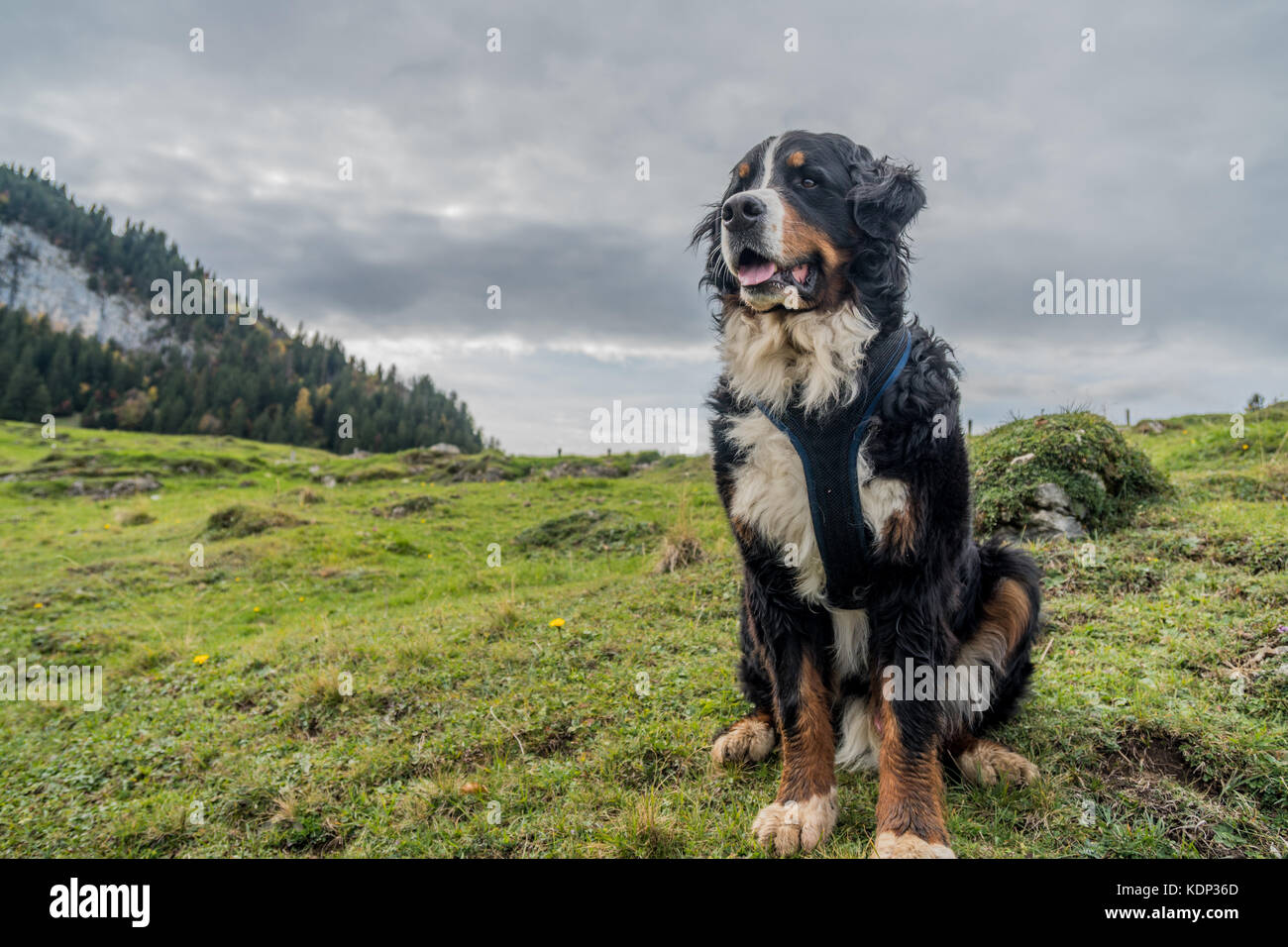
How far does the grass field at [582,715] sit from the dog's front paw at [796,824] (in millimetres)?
60

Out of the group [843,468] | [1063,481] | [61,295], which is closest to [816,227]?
[843,468]

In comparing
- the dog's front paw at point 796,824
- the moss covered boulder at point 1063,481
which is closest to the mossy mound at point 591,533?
the moss covered boulder at point 1063,481

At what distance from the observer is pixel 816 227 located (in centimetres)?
292

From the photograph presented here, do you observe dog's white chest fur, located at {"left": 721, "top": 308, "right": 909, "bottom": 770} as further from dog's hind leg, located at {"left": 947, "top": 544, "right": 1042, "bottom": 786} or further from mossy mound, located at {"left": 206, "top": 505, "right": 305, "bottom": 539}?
mossy mound, located at {"left": 206, "top": 505, "right": 305, "bottom": 539}

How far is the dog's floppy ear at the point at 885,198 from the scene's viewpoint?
301 centimetres

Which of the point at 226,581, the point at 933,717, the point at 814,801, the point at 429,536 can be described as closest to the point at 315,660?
the point at 814,801

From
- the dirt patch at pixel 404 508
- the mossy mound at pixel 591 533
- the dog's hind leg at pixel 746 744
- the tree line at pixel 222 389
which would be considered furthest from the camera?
the tree line at pixel 222 389

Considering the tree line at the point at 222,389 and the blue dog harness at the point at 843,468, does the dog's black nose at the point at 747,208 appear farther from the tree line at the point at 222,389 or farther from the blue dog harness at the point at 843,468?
the tree line at the point at 222,389

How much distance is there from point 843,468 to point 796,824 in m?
1.42

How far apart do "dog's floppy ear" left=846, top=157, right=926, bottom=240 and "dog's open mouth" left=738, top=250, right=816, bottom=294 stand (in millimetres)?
343

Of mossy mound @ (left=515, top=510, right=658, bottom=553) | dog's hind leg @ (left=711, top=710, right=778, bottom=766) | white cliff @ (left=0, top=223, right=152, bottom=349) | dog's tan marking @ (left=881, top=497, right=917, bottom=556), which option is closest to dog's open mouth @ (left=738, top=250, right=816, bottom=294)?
dog's tan marking @ (left=881, top=497, right=917, bottom=556)

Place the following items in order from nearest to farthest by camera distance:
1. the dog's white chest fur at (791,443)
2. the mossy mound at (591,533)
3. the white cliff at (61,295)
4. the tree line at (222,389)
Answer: the dog's white chest fur at (791,443) → the mossy mound at (591,533) → the tree line at (222,389) → the white cliff at (61,295)

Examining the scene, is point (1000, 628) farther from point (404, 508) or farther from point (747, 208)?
point (404, 508)

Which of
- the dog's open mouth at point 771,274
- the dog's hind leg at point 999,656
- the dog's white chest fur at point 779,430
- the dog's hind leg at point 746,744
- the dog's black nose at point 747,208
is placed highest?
the dog's black nose at point 747,208
